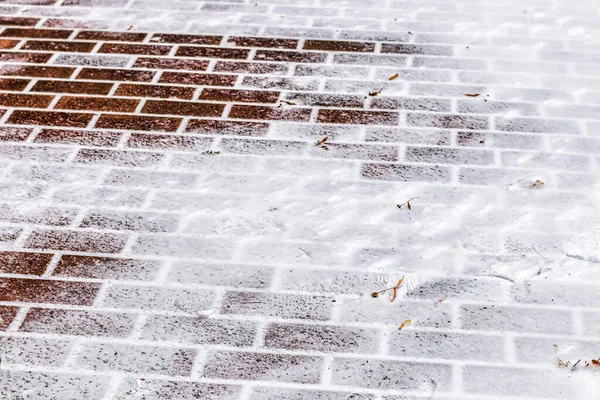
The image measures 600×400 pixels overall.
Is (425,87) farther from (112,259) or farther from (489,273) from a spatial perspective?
(112,259)

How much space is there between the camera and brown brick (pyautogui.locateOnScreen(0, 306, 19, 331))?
2.75 m

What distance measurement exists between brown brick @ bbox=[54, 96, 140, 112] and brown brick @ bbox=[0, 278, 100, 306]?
1.25 m

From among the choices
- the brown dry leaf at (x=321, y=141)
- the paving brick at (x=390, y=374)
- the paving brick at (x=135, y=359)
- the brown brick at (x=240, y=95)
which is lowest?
the paving brick at (x=390, y=374)

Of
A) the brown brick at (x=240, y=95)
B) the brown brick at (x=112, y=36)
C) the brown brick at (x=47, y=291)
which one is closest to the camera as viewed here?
the brown brick at (x=47, y=291)

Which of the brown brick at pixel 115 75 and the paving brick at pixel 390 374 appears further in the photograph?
the brown brick at pixel 115 75

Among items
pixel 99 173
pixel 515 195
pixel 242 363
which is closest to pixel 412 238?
pixel 515 195

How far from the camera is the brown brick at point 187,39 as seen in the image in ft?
15.0

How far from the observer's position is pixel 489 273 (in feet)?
9.74

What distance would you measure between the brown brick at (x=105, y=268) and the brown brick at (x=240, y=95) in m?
1.26

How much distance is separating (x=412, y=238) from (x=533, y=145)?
917mm

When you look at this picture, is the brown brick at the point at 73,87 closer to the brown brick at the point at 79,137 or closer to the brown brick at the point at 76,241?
the brown brick at the point at 79,137

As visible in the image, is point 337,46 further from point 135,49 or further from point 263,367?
point 263,367

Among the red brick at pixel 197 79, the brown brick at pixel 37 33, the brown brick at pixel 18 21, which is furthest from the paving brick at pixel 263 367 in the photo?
the brown brick at pixel 18 21

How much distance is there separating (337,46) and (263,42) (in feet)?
1.32
